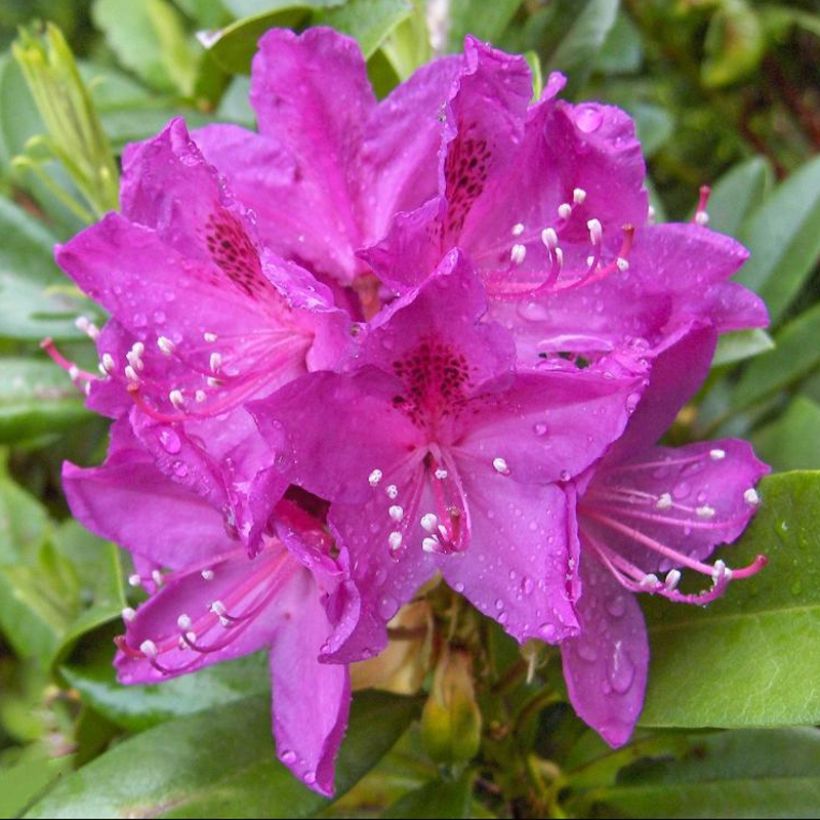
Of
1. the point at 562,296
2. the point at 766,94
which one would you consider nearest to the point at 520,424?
the point at 562,296

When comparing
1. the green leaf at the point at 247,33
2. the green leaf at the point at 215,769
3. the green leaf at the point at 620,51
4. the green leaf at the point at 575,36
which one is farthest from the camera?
the green leaf at the point at 620,51

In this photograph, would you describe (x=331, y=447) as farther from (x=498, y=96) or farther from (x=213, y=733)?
(x=213, y=733)

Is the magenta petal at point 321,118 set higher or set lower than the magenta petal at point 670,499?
higher

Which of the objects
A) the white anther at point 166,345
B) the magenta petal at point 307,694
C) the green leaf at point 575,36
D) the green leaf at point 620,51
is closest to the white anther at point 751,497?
the magenta petal at point 307,694

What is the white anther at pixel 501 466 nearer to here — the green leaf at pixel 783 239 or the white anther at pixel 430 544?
the white anther at pixel 430 544

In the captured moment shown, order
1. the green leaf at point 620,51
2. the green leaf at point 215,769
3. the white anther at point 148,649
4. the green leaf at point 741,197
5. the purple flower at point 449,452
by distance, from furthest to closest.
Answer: the green leaf at point 620,51 < the green leaf at point 741,197 < the green leaf at point 215,769 < the white anther at point 148,649 < the purple flower at point 449,452

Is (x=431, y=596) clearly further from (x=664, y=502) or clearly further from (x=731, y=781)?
(x=731, y=781)

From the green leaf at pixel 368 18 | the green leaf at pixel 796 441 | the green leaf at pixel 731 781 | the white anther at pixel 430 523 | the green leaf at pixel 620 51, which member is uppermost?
the green leaf at pixel 368 18

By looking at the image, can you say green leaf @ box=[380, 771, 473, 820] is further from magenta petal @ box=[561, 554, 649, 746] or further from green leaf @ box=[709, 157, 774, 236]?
green leaf @ box=[709, 157, 774, 236]
